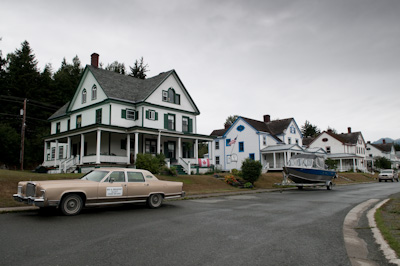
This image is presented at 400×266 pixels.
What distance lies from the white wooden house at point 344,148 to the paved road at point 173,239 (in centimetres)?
5482

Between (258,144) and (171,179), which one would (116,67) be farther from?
(171,179)

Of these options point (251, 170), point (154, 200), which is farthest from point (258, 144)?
point (154, 200)

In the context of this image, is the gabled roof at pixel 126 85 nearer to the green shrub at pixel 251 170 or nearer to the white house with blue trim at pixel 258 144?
the green shrub at pixel 251 170

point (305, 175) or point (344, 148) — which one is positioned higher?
point (344, 148)

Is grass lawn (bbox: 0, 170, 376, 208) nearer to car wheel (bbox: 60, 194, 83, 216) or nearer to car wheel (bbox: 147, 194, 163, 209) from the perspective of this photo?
car wheel (bbox: 60, 194, 83, 216)

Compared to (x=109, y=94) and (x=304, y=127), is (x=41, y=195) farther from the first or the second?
(x=304, y=127)

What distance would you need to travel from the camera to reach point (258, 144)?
4378 cm

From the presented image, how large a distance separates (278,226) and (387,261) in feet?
10.8

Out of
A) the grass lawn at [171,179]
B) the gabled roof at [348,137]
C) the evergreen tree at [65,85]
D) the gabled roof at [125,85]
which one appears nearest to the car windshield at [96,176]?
the grass lawn at [171,179]

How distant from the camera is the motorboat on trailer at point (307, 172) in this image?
77.2 feet

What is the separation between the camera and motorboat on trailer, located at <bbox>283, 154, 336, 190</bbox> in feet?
77.2

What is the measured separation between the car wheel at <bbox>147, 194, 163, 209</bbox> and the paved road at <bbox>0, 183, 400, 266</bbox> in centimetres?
169

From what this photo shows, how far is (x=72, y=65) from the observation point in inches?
2633

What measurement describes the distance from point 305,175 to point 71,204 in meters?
18.5
